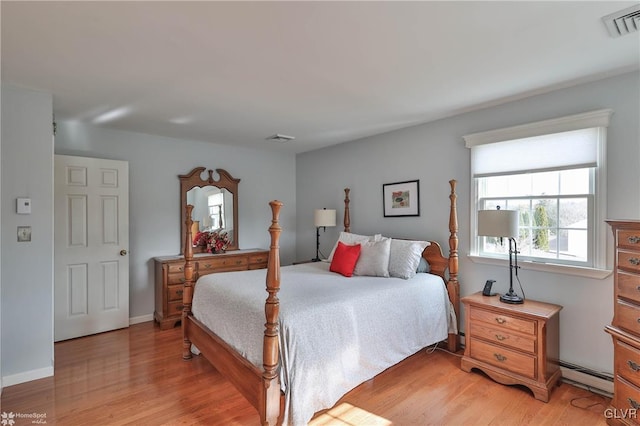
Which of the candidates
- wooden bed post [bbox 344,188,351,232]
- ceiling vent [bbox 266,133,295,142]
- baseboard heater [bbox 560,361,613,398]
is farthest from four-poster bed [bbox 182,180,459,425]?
ceiling vent [bbox 266,133,295,142]

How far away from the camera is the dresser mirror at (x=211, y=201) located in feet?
14.5

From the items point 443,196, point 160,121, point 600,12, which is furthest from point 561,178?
point 160,121

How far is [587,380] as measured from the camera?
2.51 metres

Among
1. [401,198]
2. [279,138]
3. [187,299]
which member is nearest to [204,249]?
[187,299]

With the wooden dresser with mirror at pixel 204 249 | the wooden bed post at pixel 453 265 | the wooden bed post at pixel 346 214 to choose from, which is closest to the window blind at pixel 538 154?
the wooden bed post at pixel 453 265

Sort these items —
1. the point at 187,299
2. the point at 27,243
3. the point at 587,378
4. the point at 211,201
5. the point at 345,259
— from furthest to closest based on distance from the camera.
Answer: the point at 211,201, the point at 345,259, the point at 187,299, the point at 27,243, the point at 587,378

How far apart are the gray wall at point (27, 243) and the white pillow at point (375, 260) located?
273cm

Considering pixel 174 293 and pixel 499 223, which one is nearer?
pixel 499 223

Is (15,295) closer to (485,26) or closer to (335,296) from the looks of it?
(335,296)

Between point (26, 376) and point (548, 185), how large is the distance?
4595mm

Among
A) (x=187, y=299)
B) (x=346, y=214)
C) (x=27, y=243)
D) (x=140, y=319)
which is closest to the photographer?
(x=27, y=243)

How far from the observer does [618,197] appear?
7.80 feet

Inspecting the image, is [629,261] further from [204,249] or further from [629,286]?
[204,249]

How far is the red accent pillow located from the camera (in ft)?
10.7
